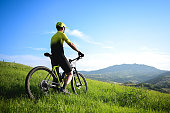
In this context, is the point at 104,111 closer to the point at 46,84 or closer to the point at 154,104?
the point at 46,84

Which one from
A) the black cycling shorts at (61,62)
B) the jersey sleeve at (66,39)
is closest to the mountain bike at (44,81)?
the black cycling shorts at (61,62)

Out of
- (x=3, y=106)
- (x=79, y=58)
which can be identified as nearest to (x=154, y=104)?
(x=79, y=58)

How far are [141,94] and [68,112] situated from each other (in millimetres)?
4650

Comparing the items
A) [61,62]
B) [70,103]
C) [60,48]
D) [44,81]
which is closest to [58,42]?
[60,48]

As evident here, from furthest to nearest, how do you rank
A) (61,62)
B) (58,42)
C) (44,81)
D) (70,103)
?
(61,62), (58,42), (44,81), (70,103)

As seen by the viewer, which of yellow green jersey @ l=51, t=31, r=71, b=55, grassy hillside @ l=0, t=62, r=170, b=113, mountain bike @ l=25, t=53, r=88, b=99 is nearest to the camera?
grassy hillside @ l=0, t=62, r=170, b=113

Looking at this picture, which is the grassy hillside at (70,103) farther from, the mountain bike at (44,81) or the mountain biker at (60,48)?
the mountain biker at (60,48)

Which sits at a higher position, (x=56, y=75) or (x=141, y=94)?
(x=56, y=75)

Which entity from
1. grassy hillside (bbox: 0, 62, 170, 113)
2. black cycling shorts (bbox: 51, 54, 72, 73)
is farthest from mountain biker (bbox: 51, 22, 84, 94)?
grassy hillside (bbox: 0, 62, 170, 113)

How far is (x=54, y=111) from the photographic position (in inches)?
154

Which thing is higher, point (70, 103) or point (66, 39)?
point (66, 39)

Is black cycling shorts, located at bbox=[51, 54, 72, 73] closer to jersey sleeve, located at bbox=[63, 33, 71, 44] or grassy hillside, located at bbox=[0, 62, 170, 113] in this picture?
jersey sleeve, located at bbox=[63, 33, 71, 44]

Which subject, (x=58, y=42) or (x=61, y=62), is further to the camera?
(x=61, y=62)

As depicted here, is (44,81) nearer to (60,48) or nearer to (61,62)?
(61,62)
